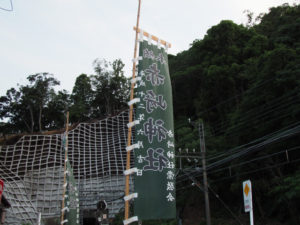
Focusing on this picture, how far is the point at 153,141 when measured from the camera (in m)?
5.44

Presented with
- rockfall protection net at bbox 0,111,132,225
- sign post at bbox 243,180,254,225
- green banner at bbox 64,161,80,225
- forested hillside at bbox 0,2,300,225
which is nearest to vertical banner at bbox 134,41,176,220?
sign post at bbox 243,180,254,225

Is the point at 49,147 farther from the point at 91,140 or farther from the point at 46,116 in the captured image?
the point at 46,116

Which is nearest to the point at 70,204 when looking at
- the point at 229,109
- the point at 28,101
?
the point at 229,109

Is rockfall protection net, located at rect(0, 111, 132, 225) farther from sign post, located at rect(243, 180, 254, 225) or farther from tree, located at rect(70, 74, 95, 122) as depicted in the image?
sign post, located at rect(243, 180, 254, 225)

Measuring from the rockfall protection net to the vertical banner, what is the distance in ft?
49.1

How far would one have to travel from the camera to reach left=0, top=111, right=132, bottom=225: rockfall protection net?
20.2 meters

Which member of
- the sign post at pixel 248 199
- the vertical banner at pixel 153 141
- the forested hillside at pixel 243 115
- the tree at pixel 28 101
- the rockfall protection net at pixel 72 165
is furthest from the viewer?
the tree at pixel 28 101

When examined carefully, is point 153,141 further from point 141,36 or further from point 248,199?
point 141,36

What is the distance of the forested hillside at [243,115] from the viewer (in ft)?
48.1

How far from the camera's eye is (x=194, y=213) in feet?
65.4

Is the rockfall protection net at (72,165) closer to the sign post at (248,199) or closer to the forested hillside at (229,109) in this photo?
the forested hillside at (229,109)

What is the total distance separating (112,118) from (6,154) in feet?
24.0

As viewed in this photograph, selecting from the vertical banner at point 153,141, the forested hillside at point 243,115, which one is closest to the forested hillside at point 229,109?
the forested hillside at point 243,115

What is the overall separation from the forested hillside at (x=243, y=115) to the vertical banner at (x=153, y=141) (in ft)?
12.7
